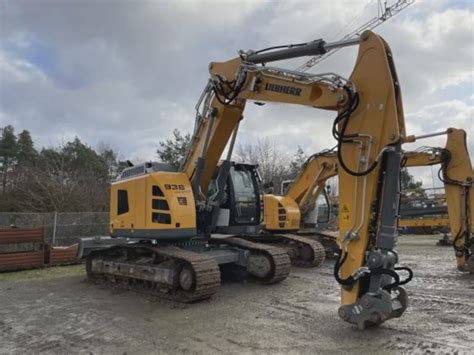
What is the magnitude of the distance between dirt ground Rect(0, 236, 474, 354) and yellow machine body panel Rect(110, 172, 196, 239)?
1.12 meters

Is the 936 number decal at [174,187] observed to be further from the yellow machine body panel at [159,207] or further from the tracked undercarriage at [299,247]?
the tracked undercarriage at [299,247]

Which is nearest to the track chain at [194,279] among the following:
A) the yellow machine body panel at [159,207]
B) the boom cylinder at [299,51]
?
the yellow machine body panel at [159,207]

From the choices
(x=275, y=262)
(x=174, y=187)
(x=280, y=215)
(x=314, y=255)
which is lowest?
(x=314, y=255)

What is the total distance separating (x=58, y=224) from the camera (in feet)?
45.3

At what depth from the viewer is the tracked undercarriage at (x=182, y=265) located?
6809mm

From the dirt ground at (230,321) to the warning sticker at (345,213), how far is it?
1294 mm

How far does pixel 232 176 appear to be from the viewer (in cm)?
880

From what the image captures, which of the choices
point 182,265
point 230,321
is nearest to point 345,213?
point 230,321

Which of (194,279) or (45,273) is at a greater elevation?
(194,279)

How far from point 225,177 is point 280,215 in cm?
403

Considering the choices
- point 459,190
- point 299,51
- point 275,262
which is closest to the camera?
point 299,51

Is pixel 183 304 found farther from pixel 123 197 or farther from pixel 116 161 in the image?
pixel 116 161

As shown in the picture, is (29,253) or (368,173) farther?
(29,253)

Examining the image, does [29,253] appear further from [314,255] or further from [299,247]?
[314,255]
